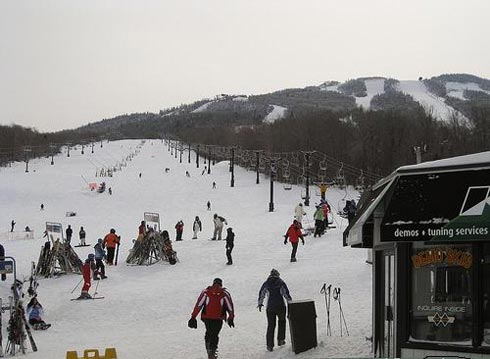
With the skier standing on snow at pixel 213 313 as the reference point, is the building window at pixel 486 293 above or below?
above

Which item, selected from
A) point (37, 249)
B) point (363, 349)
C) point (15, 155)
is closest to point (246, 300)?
point (363, 349)

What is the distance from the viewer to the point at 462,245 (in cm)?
809

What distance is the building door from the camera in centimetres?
876

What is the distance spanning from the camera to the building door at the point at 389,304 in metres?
8.76

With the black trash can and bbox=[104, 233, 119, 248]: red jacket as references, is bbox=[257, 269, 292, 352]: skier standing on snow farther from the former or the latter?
bbox=[104, 233, 119, 248]: red jacket

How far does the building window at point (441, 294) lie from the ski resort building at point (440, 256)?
11mm

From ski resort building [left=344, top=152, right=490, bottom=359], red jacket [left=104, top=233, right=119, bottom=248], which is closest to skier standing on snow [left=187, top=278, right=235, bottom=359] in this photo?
ski resort building [left=344, top=152, right=490, bottom=359]

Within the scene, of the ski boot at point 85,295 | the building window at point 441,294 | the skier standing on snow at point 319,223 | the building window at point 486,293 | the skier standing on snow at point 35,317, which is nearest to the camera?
the building window at point 486,293

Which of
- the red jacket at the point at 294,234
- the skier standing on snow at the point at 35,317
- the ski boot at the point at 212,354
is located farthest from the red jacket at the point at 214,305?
the red jacket at the point at 294,234

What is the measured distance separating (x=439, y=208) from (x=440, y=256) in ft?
1.81

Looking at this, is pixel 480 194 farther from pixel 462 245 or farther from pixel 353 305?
pixel 353 305

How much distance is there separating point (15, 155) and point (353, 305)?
12215 cm

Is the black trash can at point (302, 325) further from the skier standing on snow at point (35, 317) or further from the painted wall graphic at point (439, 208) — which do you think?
the skier standing on snow at point (35, 317)

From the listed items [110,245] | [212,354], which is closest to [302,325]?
[212,354]
